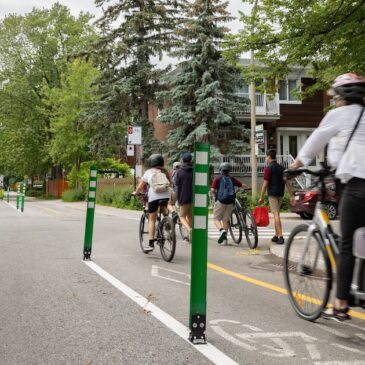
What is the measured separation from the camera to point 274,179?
36.7 feet

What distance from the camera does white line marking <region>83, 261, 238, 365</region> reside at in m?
3.94

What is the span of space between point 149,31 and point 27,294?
94.8ft

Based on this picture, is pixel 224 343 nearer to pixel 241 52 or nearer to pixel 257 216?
pixel 257 216

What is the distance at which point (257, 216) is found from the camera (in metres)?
11.0

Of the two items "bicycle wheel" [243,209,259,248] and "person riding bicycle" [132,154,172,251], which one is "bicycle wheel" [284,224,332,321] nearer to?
"person riding bicycle" [132,154,172,251]

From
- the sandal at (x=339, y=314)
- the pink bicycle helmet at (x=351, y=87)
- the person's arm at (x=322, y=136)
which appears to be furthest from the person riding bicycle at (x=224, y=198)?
the pink bicycle helmet at (x=351, y=87)

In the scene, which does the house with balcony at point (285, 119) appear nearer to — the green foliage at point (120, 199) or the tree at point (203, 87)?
the tree at point (203, 87)

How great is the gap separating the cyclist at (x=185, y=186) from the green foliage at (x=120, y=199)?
14.4 meters

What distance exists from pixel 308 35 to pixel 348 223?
809cm

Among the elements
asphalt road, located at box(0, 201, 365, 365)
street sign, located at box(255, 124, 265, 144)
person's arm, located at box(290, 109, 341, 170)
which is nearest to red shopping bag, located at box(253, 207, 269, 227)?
asphalt road, located at box(0, 201, 365, 365)

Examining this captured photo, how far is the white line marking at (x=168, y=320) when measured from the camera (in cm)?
394

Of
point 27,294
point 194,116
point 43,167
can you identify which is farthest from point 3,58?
point 27,294

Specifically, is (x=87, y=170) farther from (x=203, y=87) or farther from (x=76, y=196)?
(x=203, y=87)

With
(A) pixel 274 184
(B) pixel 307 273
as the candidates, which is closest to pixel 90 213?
(A) pixel 274 184
